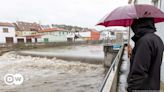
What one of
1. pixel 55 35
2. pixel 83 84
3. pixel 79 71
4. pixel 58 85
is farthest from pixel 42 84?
pixel 55 35

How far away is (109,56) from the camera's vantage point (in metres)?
16.4

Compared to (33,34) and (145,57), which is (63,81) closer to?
(145,57)

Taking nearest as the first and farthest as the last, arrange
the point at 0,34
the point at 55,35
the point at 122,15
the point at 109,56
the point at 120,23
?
the point at 122,15, the point at 120,23, the point at 109,56, the point at 0,34, the point at 55,35

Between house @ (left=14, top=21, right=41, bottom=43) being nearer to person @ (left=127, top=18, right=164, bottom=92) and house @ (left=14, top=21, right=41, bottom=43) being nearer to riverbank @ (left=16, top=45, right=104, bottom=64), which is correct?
riverbank @ (left=16, top=45, right=104, bottom=64)

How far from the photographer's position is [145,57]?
1826 millimetres

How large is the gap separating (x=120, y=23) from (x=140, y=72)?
1.37m

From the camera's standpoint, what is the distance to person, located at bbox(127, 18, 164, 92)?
1838 millimetres

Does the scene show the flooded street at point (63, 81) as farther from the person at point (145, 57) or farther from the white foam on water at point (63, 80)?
the person at point (145, 57)

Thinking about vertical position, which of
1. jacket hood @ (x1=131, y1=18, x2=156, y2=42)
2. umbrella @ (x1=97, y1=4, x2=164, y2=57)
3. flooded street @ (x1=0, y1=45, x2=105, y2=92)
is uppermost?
umbrella @ (x1=97, y1=4, x2=164, y2=57)

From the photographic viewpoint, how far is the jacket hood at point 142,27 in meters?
1.98

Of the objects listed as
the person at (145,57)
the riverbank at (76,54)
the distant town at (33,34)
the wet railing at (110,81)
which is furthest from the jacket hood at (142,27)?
the distant town at (33,34)

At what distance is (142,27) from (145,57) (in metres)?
0.35

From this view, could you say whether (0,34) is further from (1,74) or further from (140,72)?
(140,72)

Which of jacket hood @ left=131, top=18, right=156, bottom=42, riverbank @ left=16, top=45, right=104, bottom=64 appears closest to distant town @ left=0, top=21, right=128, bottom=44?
riverbank @ left=16, top=45, right=104, bottom=64
